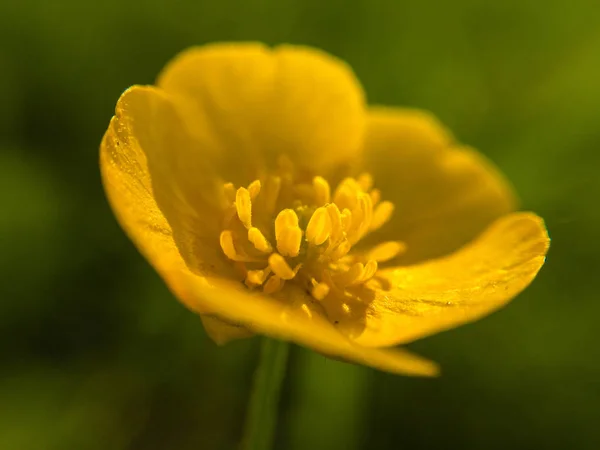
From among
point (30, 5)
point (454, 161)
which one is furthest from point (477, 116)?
point (30, 5)

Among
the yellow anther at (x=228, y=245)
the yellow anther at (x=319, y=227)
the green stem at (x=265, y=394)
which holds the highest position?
the yellow anther at (x=319, y=227)

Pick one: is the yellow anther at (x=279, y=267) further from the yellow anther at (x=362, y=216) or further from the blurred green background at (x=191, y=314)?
the blurred green background at (x=191, y=314)

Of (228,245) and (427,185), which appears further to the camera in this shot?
(427,185)

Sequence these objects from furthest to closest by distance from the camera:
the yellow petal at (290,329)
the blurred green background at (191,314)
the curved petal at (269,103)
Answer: the blurred green background at (191,314) → the curved petal at (269,103) → the yellow petal at (290,329)

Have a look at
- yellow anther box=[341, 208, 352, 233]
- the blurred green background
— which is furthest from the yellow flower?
the blurred green background

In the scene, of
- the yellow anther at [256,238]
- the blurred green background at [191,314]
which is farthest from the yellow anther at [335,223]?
the blurred green background at [191,314]

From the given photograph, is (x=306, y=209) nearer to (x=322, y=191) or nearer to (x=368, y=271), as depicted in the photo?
(x=322, y=191)

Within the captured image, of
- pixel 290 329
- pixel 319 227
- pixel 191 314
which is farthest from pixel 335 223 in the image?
pixel 191 314
